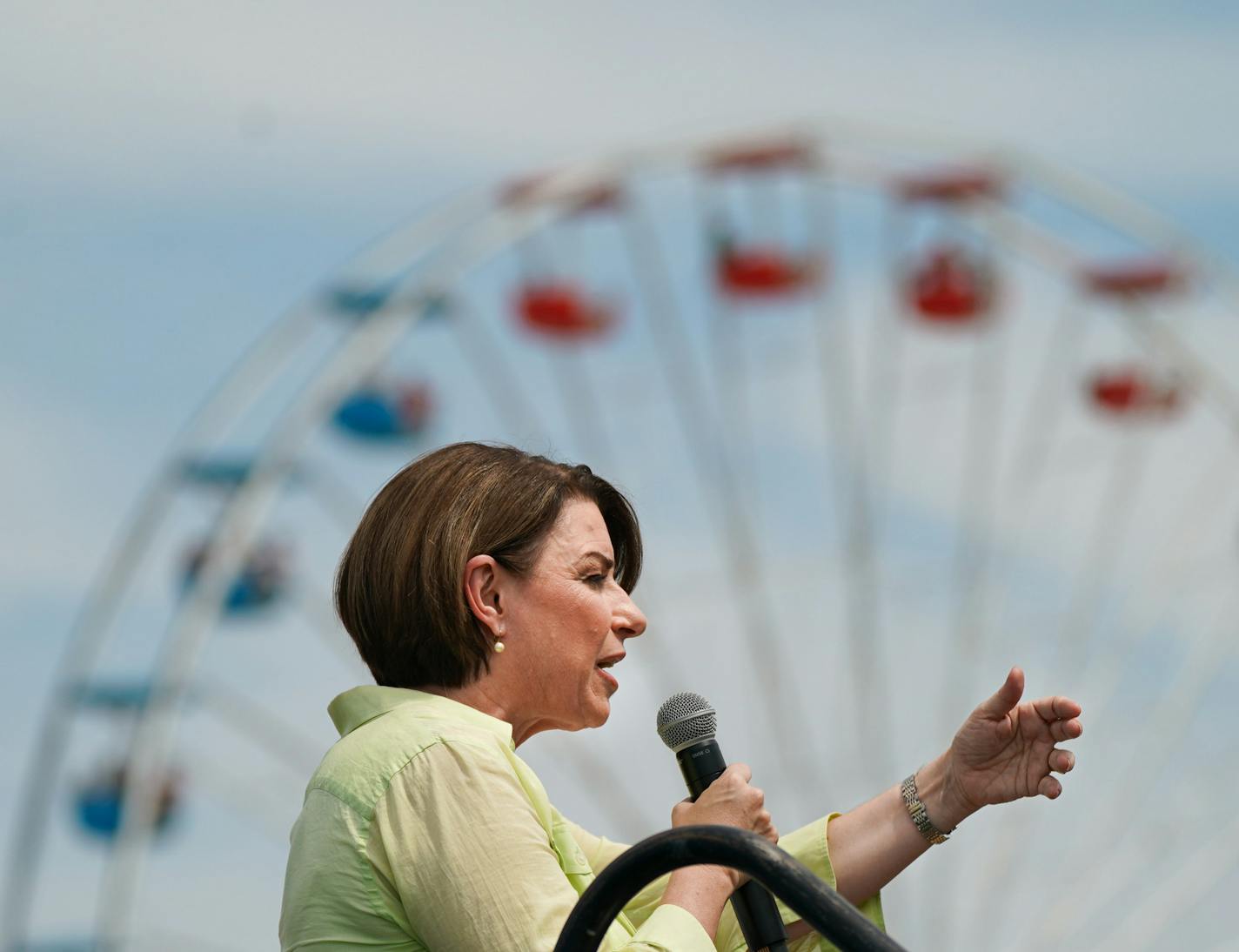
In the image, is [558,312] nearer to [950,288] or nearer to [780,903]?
A: [950,288]

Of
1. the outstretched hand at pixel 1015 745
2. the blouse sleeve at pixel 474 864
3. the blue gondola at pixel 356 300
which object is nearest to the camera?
the blouse sleeve at pixel 474 864

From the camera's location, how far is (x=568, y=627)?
9.13 ft

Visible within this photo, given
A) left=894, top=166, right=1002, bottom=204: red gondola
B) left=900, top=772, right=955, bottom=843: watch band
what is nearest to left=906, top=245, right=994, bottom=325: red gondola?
left=894, top=166, right=1002, bottom=204: red gondola

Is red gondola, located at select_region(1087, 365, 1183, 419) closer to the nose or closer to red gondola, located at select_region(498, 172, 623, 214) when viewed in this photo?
red gondola, located at select_region(498, 172, 623, 214)

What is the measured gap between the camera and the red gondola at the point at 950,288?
16.9 m

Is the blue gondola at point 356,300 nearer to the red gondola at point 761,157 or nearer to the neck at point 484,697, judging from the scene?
the red gondola at point 761,157

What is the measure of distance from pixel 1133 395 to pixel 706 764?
16499mm

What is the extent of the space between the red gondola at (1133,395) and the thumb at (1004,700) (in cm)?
1558

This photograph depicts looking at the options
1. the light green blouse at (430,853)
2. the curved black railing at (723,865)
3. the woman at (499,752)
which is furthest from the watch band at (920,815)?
the curved black railing at (723,865)

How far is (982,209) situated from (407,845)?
15.0 meters

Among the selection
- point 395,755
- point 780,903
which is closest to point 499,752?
point 395,755

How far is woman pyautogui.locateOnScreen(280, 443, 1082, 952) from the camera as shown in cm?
246

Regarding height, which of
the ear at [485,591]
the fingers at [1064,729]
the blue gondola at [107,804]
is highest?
the blue gondola at [107,804]

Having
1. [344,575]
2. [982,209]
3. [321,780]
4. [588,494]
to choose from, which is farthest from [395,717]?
[982,209]
